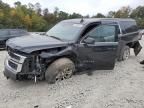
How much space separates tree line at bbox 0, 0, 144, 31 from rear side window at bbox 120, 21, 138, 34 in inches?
1329

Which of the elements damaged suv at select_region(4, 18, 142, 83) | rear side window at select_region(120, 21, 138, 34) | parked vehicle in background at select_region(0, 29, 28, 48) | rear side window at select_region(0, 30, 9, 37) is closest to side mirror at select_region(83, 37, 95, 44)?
damaged suv at select_region(4, 18, 142, 83)

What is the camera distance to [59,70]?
6.55 metres

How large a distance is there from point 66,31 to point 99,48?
44.4 inches

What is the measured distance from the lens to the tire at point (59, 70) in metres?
6.44

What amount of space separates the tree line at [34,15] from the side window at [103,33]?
37.2m

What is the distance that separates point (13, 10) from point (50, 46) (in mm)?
59538

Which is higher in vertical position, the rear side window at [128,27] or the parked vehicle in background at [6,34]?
the rear side window at [128,27]

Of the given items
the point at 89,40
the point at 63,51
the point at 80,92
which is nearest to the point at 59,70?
the point at 63,51

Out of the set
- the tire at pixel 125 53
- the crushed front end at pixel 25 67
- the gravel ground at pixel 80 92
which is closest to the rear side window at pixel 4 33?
the tire at pixel 125 53

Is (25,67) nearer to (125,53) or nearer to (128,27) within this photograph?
(125,53)

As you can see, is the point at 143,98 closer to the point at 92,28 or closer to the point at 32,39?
the point at 92,28

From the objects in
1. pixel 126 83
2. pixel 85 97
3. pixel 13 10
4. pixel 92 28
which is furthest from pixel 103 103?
pixel 13 10

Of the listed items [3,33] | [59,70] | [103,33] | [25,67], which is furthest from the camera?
[3,33]

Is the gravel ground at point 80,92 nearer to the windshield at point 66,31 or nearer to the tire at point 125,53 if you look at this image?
the windshield at point 66,31
